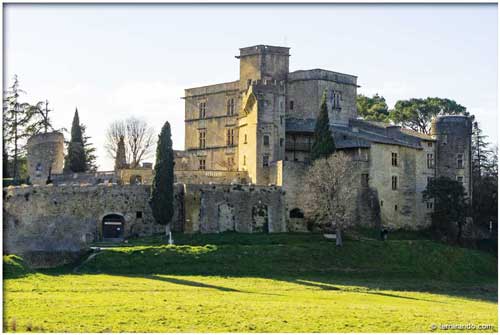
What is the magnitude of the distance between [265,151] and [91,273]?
21333 mm

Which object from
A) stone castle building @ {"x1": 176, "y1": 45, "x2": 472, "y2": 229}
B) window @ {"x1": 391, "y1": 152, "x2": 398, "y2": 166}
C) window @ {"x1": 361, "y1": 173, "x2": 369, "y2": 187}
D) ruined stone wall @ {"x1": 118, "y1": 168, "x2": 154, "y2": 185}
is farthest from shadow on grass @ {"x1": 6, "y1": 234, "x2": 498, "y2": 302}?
ruined stone wall @ {"x1": 118, "y1": 168, "x2": 154, "y2": 185}

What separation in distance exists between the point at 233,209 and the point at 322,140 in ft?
25.1

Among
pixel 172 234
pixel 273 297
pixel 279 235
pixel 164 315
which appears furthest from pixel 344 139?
pixel 164 315

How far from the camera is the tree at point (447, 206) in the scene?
7175 cm

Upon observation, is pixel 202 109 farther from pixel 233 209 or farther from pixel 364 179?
pixel 233 209

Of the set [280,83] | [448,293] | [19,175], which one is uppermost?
[280,83]

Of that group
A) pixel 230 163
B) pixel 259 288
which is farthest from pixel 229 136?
pixel 259 288

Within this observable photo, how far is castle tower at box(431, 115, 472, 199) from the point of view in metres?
77.2

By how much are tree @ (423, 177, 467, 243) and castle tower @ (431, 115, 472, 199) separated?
448 cm

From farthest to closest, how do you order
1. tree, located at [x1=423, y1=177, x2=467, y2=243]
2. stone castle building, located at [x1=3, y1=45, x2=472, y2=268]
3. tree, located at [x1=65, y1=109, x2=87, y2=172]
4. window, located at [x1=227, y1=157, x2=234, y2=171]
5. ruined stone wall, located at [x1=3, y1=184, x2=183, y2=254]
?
tree, located at [x1=65, y1=109, x2=87, y2=172], window, located at [x1=227, y1=157, x2=234, y2=171], tree, located at [x1=423, y1=177, x2=467, y2=243], stone castle building, located at [x1=3, y1=45, x2=472, y2=268], ruined stone wall, located at [x1=3, y1=184, x2=183, y2=254]

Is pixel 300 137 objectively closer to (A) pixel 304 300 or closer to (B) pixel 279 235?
(B) pixel 279 235

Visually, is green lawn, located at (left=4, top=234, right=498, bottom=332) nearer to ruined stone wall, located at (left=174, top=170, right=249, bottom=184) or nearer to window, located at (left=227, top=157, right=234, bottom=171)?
ruined stone wall, located at (left=174, top=170, right=249, bottom=184)

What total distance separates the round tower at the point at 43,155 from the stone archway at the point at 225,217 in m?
15.6

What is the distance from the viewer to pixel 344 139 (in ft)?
240
